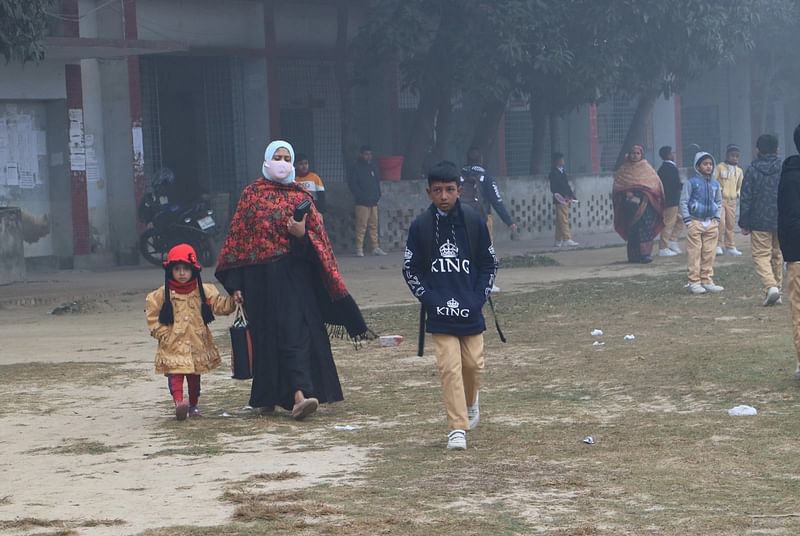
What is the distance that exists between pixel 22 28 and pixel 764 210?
8523 millimetres

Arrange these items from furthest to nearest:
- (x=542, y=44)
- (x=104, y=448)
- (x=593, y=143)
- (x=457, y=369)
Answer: (x=593, y=143)
(x=542, y=44)
(x=104, y=448)
(x=457, y=369)

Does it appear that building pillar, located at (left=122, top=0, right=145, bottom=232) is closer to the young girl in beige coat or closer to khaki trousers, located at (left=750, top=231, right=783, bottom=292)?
khaki trousers, located at (left=750, top=231, right=783, bottom=292)

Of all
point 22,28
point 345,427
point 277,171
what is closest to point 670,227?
point 22,28

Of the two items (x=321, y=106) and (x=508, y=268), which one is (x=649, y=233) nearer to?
(x=508, y=268)

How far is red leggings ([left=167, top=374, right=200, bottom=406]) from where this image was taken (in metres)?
9.25

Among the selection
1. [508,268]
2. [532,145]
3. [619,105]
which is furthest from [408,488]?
[619,105]

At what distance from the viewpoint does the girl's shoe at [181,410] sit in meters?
9.12

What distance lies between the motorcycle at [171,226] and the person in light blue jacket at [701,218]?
7.92m

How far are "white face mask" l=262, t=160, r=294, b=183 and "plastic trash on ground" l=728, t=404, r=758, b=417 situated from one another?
305 centimetres

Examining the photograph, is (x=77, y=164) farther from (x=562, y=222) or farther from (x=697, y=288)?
(x=697, y=288)

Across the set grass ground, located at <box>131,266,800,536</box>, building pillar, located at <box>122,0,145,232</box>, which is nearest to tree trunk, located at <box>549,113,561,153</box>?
building pillar, located at <box>122,0,145,232</box>

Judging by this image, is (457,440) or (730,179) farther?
(730,179)

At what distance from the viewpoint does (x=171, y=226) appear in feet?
70.4

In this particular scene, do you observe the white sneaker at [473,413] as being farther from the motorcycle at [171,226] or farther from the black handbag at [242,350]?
the motorcycle at [171,226]
